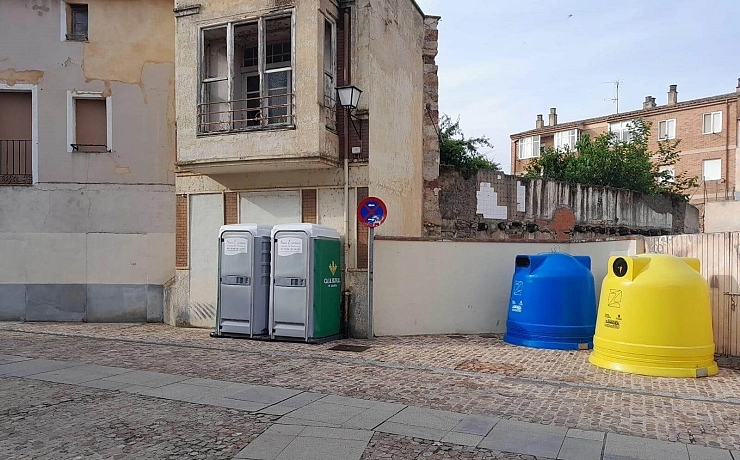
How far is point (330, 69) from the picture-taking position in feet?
39.2

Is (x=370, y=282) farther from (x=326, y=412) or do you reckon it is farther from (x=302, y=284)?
(x=326, y=412)

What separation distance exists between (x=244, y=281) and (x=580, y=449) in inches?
290

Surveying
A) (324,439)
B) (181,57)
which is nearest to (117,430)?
(324,439)

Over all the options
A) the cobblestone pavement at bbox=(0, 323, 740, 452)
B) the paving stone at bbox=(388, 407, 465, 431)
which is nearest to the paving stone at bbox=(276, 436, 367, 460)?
the paving stone at bbox=(388, 407, 465, 431)

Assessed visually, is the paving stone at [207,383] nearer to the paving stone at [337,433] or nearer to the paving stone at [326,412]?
the paving stone at [326,412]

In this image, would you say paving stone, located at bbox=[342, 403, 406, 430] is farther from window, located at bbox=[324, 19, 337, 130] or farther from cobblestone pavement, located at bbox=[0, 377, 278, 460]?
window, located at bbox=[324, 19, 337, 130]

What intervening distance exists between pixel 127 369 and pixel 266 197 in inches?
194

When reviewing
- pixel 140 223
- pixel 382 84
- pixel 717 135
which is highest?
pixel 717 135

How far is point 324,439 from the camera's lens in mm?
5719

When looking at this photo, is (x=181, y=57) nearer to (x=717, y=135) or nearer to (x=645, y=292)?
(x=645, y=292)

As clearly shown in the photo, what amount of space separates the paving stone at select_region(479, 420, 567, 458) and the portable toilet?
521 cm

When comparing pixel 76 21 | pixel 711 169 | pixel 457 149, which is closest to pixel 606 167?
pixel 457 149

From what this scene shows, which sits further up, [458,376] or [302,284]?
[302,284]

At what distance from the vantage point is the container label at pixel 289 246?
430 inches
